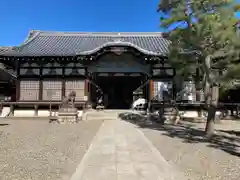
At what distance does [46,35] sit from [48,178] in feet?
70.3

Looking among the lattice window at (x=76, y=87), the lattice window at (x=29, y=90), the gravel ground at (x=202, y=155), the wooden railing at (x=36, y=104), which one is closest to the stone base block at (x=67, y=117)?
the wooden railing at (x=36, y=104)

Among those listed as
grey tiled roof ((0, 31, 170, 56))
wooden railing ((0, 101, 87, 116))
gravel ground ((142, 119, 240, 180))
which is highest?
grey tiled roof ((0, 31, 170, 56))

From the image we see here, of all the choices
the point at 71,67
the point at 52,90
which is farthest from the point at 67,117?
the point at 71,67

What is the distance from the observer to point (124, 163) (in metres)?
5.90

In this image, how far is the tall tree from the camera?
27.7ft

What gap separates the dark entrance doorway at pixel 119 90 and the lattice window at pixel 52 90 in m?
8.03

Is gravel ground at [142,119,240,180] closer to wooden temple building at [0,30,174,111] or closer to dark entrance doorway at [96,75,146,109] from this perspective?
wooden temple building at [0,30,174,111]

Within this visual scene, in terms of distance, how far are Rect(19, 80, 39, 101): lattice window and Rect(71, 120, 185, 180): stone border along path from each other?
38.7 feet

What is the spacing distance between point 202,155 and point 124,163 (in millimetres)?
2512

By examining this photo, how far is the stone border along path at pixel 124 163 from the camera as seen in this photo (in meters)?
5.01

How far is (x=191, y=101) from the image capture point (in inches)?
738

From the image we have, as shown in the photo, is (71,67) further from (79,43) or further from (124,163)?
(124,163)

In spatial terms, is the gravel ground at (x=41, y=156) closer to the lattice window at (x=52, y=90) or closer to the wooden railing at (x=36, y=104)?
the wooden railing at (x=36, y=104)

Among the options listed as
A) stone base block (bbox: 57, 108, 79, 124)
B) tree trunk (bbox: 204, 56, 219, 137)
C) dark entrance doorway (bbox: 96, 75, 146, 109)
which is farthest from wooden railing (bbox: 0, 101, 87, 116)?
tree trunk (bbox: 204, 56, 219, 137)
